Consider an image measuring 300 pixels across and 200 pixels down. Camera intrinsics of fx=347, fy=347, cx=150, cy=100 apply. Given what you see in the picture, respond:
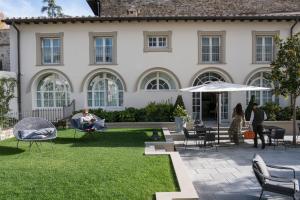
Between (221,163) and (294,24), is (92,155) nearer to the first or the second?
(221,163)

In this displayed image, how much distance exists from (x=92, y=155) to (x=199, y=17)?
37.0 ft

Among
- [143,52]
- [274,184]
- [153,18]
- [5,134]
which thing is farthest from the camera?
[143,52]

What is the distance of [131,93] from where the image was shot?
62.2 ft

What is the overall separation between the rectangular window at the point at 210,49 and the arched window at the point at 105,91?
4.99 meters

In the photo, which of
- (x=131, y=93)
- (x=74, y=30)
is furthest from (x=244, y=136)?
(x=74, y=30)

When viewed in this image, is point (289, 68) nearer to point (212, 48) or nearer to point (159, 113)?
point (212, 48)

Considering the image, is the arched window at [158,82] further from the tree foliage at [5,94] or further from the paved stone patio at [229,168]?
the tree foliage at [5,94]

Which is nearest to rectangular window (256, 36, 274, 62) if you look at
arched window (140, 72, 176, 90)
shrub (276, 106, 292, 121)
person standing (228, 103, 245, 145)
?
shrub (276, 106, 292, 121)

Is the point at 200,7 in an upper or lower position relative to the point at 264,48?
upper

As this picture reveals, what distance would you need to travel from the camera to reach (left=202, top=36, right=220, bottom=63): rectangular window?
19109 millimetres

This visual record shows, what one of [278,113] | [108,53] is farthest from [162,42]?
[278,113]

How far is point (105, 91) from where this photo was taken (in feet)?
64.1

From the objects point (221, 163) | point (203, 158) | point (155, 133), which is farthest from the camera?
point (155, 133)

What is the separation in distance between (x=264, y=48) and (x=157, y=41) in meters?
5.91
